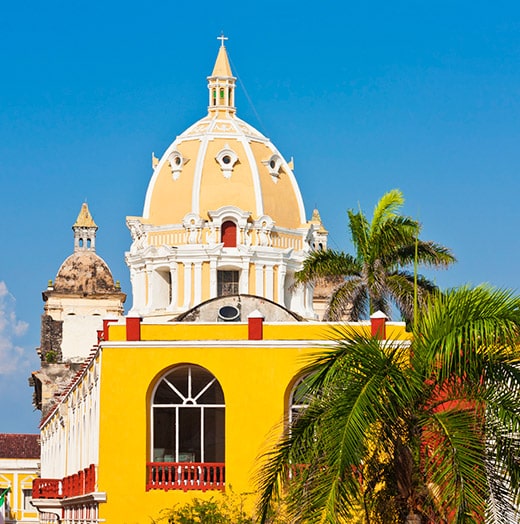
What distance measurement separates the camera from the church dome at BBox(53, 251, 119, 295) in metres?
91.4

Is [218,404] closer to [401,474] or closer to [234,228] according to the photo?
[401,474]

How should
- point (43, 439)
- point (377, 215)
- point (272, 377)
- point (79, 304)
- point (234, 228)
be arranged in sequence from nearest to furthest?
1. point (272, 377)
2. point (377, 215)
3. point (234, 228)
4. point (43, 439)
5. point (79, 304)

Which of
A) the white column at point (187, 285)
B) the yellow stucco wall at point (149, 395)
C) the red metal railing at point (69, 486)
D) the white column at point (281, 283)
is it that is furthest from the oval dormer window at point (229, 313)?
the white column at point (281, 283)

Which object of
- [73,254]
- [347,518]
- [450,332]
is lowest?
[347,518]

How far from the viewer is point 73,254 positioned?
94.9 metres

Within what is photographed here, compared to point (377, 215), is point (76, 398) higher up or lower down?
lower down

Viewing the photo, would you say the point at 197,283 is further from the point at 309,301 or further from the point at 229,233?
the point at 309,301

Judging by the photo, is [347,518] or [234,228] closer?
[347,518]

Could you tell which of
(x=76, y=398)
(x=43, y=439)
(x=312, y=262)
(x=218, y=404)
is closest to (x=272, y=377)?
(x=218, y=404)

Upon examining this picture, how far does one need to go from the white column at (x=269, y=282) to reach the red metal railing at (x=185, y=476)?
81.2 ft

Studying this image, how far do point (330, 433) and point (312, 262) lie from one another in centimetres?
2118

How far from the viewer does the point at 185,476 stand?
3478cm

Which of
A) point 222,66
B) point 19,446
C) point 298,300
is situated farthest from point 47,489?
point 19,446

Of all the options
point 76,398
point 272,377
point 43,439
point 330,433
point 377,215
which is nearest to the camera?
point 330,433
